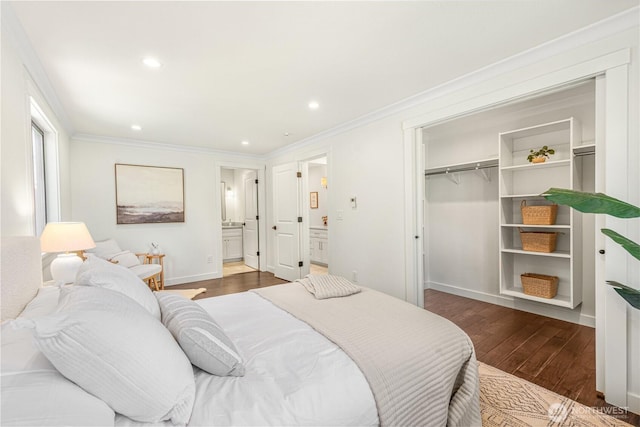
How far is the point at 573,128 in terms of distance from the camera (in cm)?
292

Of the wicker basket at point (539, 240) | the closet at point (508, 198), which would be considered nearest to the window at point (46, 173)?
the closet at point (508, 198)

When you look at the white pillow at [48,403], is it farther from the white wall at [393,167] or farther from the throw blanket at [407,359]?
the white wall at [393,167]

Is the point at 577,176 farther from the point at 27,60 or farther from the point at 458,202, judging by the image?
the point at 27,60

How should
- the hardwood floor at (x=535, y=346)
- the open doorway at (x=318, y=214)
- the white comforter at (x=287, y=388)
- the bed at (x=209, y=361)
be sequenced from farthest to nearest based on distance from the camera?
the open doorway at (x=318, y=214) < the hardwood floor at (x=535, y=346) < the white comforter at (x=287, y=388) < the bed at (x=209, y=361)

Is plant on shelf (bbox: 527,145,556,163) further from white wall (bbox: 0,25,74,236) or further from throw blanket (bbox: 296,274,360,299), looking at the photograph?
white wall (bbox: 0,25,74,236)

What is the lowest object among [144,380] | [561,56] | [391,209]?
[144,380]

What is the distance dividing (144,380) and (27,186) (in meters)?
2.09

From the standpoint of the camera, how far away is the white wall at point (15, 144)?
1.67 m

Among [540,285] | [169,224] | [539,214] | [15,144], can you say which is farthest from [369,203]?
[169,224]

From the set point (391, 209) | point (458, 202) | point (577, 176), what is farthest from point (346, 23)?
point (458, 202)

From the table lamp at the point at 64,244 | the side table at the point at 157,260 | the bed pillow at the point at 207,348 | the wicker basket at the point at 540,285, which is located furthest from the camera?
the side table at the point at 157,260

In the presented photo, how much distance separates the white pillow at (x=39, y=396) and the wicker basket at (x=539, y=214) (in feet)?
13.0

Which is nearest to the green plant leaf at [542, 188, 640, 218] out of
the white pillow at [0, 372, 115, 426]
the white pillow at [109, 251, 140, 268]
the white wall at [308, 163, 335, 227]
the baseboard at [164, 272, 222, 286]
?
the white pillow at [0, 372, 115, 426]

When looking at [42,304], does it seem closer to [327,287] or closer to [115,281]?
[115,281]
